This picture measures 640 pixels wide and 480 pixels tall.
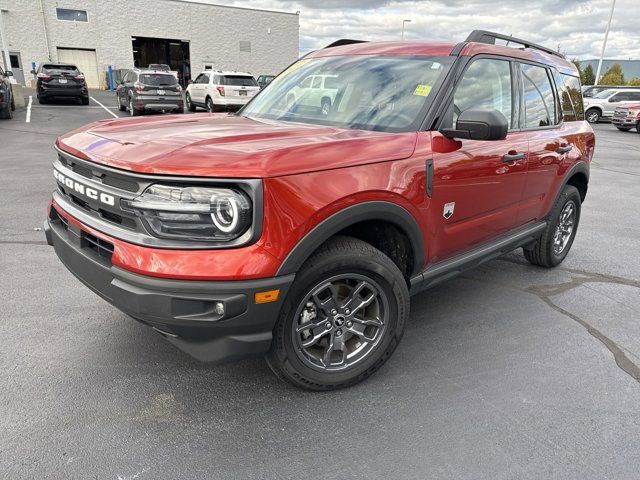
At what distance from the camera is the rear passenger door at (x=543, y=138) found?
3814mm

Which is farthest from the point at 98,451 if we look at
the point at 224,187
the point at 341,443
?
the point at 224,187

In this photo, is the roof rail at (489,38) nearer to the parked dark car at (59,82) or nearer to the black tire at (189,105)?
the black tire at (189,105)

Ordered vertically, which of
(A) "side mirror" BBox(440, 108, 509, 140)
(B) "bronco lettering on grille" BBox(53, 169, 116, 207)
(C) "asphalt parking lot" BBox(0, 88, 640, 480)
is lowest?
(C) "asphalt parking lot" BBox(0, 88, 640, 480)

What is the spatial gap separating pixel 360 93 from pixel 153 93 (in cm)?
1559

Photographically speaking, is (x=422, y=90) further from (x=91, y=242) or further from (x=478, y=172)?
(x=91, y=242)

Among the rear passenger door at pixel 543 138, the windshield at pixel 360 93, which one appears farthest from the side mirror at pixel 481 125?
the rear passenger door at pixel 543 138

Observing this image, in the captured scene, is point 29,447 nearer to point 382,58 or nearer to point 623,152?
point 382,58

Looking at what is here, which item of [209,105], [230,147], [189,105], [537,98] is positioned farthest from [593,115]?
[230,147]

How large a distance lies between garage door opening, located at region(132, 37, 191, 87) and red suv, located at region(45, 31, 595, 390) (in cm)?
4443

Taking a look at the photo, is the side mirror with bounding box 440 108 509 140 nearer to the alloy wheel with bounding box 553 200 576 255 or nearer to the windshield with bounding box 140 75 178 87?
the alloy wheel with bounding box 553 200 576 255

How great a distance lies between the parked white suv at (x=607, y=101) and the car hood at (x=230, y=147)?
82.6 feet

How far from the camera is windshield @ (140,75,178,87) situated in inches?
674

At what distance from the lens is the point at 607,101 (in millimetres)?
24266

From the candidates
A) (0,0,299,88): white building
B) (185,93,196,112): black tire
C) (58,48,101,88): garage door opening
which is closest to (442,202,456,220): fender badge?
(185,93,196,112): black tire
